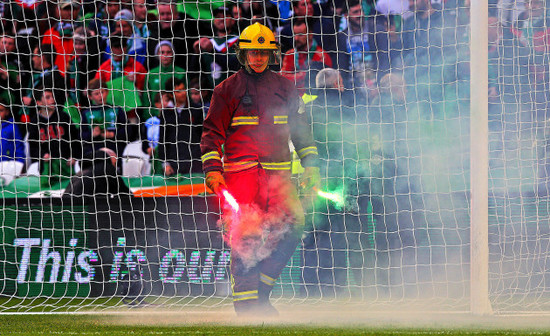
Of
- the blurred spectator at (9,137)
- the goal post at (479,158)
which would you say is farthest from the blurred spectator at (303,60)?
the blurred spectator at (9,137)

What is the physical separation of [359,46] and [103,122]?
99.0 inches

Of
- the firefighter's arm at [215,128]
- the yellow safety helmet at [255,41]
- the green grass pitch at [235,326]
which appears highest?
the yellow safety helmet at [255,41]

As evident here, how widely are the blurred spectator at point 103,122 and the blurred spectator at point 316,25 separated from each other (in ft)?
5.60

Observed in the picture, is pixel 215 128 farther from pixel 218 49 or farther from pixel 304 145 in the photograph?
pixel 218 49

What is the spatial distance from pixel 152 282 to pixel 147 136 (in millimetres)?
1944

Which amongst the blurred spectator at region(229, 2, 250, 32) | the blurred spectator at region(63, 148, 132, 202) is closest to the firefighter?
the blurred spectator at region(63, 148, 132, 202)

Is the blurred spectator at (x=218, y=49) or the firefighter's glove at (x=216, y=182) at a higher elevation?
the blurred spectator at (x=218, y=49)

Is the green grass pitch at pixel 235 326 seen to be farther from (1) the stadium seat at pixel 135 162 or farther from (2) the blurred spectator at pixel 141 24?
(2) the blurred spectator at pixel 141 24

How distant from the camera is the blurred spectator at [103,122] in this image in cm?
716

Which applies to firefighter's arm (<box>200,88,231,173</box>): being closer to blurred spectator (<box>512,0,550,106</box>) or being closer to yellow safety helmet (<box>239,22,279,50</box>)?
yellow safety helmet (<box>239,22,279,50</box>)

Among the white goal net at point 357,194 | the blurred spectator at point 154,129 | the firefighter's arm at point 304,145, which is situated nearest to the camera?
the firefighter's arm at point 304,145

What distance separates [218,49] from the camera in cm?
725

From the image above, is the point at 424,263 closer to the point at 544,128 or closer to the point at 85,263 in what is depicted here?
the point at 544,128

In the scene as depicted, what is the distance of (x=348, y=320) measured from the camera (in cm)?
475
